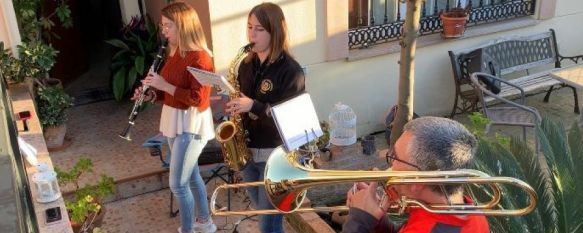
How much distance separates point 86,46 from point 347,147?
4219mm

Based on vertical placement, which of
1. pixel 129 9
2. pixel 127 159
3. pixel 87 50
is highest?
pixel 129 9

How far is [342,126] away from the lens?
19.0 ft

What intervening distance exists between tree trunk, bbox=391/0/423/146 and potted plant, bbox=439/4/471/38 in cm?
239

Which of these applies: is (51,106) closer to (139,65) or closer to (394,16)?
(139,65)

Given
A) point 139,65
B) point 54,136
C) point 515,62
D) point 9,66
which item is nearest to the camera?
point 9,66

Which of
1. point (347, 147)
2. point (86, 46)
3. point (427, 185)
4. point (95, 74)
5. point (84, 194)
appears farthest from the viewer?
point (86, 46)

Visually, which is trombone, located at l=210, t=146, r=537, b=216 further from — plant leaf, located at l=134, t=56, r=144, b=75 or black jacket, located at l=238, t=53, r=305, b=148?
plant leaf, located at l=134, t=56, r=144, b=75

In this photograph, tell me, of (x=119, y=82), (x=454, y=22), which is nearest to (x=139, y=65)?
(x=119, y=82)

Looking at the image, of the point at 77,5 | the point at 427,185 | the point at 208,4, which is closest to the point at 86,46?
the point at 77,5

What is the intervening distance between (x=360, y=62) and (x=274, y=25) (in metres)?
2.92

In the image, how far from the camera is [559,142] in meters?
3.24

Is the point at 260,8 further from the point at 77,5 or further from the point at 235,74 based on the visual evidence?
the point at 77,5

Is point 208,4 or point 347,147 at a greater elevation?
point 208,4

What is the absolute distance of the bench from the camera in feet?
21.1
